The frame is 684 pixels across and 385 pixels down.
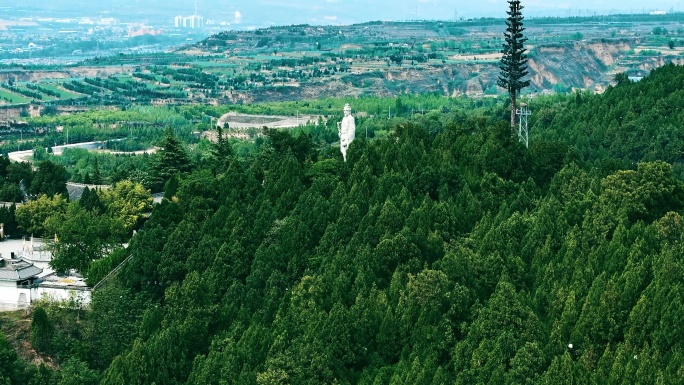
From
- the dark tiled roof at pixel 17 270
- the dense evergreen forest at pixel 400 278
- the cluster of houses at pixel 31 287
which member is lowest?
the cluster of houses at pixel 31 287

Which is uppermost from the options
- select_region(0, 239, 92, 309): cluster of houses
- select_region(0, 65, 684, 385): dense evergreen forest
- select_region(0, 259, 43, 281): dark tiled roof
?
select_region(0, 65, 684, 385): dense evergreen forest

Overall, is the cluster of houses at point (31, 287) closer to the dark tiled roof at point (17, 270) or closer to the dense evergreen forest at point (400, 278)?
the dark tiled roof at point (17, 270)

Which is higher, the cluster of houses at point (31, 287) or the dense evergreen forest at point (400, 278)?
the dense evergreen forest at point (400, 278)

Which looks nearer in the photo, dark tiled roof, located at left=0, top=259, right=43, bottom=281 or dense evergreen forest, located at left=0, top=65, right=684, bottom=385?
dense evergreen forest, located at left=0, top=65, right=684, bottom=385

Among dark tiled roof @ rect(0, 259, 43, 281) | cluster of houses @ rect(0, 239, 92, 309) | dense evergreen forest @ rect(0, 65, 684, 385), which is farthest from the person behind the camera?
dark tiled roof @ rect(0, 259, 43, 281)

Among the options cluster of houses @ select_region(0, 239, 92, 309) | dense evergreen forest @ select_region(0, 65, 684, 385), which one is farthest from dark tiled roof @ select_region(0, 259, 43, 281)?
dense evergreen forest @ select_region(0, 65, 684, 385)

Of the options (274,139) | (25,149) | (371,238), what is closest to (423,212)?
(371,238)

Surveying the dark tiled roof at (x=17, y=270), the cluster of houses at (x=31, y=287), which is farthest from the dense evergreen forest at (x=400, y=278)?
the dark tiled roof at (x=17, y=270)

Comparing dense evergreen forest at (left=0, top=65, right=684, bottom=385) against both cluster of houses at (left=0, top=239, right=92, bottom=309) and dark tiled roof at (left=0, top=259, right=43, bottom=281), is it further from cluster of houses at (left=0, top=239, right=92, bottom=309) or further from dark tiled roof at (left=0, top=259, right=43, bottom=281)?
dark tiled roof at (left=0, top=259, right=43, bottom=281)

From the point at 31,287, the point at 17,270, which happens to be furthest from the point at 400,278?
the point at 17,270
